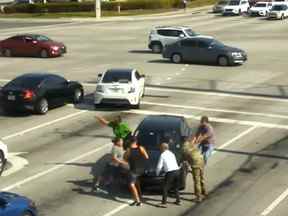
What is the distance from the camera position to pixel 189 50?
4338 centimetres

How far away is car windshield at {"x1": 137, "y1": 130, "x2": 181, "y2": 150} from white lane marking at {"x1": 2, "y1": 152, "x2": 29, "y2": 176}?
142 inches

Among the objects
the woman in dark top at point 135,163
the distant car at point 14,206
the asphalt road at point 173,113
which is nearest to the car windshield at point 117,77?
the asphalt road at point 173,113

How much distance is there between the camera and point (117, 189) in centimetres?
1814

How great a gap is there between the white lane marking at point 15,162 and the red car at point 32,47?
26170mm

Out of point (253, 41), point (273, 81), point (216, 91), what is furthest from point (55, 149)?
point (253, 41)

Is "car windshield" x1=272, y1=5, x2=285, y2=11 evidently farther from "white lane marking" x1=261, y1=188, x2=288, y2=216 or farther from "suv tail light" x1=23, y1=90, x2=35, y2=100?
"white lane marking" x1=261, y1=188, x2=288, y2=216

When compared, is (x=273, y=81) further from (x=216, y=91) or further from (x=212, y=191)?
(x=212, y=191)

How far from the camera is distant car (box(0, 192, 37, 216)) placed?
1342cm

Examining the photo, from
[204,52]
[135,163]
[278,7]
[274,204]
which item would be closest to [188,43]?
[204,52]

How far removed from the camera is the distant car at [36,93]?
2762 centimetres

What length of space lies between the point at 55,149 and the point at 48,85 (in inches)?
280

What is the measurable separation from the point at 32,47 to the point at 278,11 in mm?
34721

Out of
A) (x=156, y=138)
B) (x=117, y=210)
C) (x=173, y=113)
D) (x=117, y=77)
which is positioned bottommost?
(x=173, y=113)

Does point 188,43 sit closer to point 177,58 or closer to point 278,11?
point 177,58
